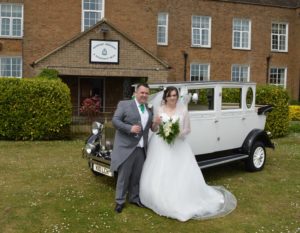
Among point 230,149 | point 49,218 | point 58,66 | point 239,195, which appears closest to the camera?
point 49,218

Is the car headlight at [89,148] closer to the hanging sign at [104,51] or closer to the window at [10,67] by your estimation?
the hanging sign at [104,51]

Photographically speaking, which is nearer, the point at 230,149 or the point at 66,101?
the point at 230,149

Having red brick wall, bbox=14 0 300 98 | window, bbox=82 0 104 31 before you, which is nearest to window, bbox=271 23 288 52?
red brick wall, bbox=14 0 300 98

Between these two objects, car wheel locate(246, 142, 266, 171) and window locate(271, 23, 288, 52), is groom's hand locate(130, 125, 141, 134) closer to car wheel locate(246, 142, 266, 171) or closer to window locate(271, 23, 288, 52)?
car wheel locate(246, 142, 266, 171)

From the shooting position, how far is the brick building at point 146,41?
1936 centimetres

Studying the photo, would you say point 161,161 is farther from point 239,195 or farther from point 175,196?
point 239,195

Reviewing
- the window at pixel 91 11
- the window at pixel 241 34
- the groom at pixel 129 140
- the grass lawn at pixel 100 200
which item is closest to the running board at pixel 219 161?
the grass lawn at pixel 100 200

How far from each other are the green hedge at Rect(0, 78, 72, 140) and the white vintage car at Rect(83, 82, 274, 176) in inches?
212

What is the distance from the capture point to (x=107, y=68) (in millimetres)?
19359

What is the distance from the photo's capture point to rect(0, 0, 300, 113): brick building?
63.5ft

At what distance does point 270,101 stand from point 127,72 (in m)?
7.72

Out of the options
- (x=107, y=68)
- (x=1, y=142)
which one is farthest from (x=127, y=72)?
(x=1, y=142)

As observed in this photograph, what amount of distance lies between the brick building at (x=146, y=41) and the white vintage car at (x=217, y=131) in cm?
1127

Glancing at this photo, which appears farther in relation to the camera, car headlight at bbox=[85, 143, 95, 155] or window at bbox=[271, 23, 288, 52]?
window at bbox=[271, 23, 288, 52]
